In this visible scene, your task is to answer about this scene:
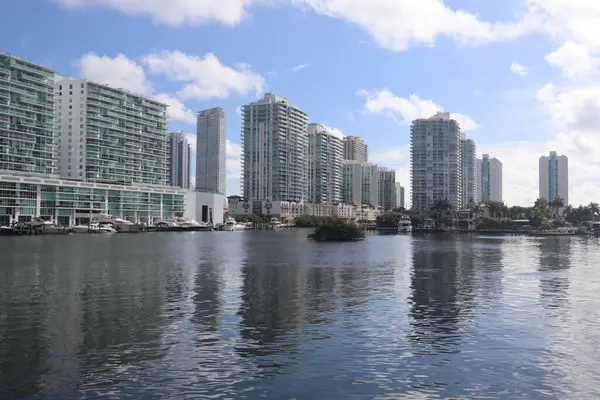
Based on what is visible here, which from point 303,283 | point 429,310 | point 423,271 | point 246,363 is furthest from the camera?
point 423,271

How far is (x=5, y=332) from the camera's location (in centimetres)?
3531

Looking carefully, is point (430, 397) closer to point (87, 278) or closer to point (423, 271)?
point (87, 278)

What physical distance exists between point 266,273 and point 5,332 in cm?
4091

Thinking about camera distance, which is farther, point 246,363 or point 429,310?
point 429,310

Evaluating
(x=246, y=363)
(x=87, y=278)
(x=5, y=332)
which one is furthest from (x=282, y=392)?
(x=87, y=278)

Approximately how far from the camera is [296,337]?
35.0 m

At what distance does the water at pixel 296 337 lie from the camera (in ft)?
83.3

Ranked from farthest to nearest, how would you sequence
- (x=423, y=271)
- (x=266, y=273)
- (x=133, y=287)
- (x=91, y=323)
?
(x=423, y=271) → (x=266, y=273) → (x=133, y=287) → (x=91, y=323)

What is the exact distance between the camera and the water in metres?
25.4

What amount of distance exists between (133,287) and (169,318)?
1825 cm

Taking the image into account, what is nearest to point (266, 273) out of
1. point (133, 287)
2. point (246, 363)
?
point (133, 287)

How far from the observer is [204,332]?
118ft

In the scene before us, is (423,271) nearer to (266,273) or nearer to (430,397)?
(266,273)

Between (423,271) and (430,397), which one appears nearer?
(430,397)
